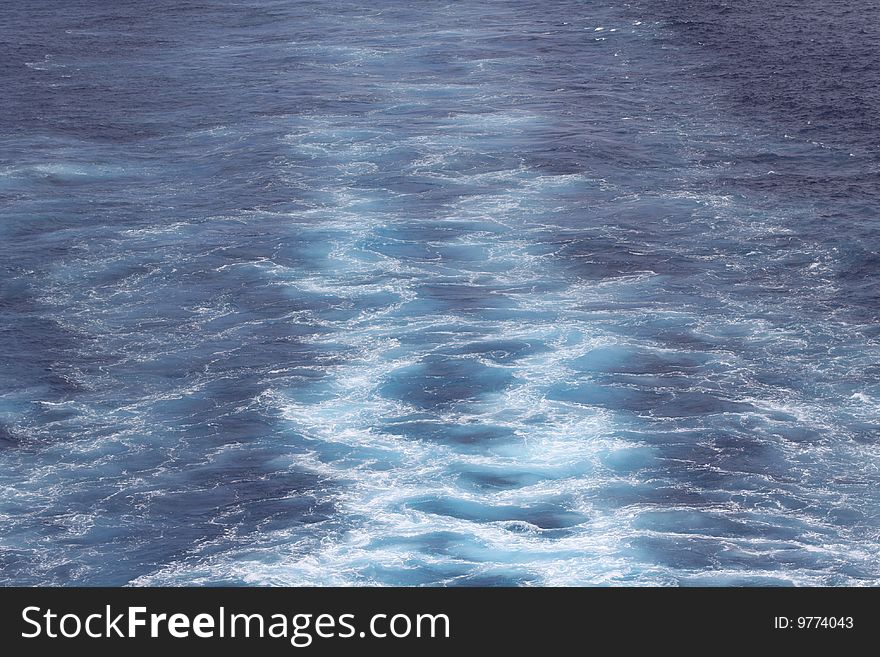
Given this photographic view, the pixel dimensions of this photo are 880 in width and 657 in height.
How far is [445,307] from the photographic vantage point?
8688cm

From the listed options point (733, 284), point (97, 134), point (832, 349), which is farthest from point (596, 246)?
point (97, 134)

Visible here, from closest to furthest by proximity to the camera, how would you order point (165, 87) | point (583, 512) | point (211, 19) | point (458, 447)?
point (583, 512)
point (458, 447)
point (165, 87)
point (211, 19)

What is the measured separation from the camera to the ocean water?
6456 cm

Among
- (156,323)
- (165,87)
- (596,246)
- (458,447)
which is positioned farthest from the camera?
(165,87)

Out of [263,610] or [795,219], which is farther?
[795,219]

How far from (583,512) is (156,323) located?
111ft

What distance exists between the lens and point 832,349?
7931cm

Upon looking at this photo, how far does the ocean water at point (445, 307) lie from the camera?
212 ft

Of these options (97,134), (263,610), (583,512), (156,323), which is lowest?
(263,610)

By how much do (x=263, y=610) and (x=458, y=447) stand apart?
86.1ft

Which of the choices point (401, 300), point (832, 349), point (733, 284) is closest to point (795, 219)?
point (733, 284)

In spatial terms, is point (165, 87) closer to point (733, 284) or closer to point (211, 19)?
point (211, 19)

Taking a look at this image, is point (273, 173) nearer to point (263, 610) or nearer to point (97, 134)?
point (97, 134)

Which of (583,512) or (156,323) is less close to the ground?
(156,323)
